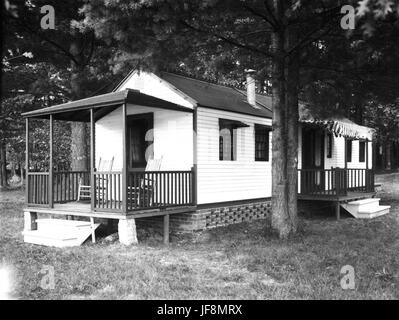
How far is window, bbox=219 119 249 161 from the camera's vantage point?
1175 centimetres

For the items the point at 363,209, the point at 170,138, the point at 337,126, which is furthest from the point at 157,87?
the point at 363,209

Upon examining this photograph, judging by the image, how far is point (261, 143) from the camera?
1359cm

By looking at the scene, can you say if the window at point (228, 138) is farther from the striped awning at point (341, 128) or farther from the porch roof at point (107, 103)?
the striped awning at point (341, 128)

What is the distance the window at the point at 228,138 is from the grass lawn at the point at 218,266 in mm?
2189

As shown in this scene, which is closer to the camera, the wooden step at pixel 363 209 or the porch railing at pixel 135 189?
the porch railing at pixel 135 189

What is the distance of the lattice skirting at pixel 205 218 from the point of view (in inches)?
423

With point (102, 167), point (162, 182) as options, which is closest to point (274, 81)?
point (162, 182)

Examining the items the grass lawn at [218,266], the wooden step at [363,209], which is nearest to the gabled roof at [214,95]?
the grass lawn at [218,266]

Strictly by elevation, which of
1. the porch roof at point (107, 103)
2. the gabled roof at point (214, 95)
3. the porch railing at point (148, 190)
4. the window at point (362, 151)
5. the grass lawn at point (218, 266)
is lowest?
the grass lawn at point (218, 266)

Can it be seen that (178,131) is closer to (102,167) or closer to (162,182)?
(162,182)

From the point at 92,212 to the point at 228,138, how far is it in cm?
432

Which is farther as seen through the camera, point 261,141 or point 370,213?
point 261,141

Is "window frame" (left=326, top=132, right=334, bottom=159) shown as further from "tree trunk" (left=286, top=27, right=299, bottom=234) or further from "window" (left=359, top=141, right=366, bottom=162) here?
"tree trunk" (left=286, top=27, right=299, bottom=234)

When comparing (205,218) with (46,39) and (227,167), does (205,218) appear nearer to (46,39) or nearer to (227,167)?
(227,167)
